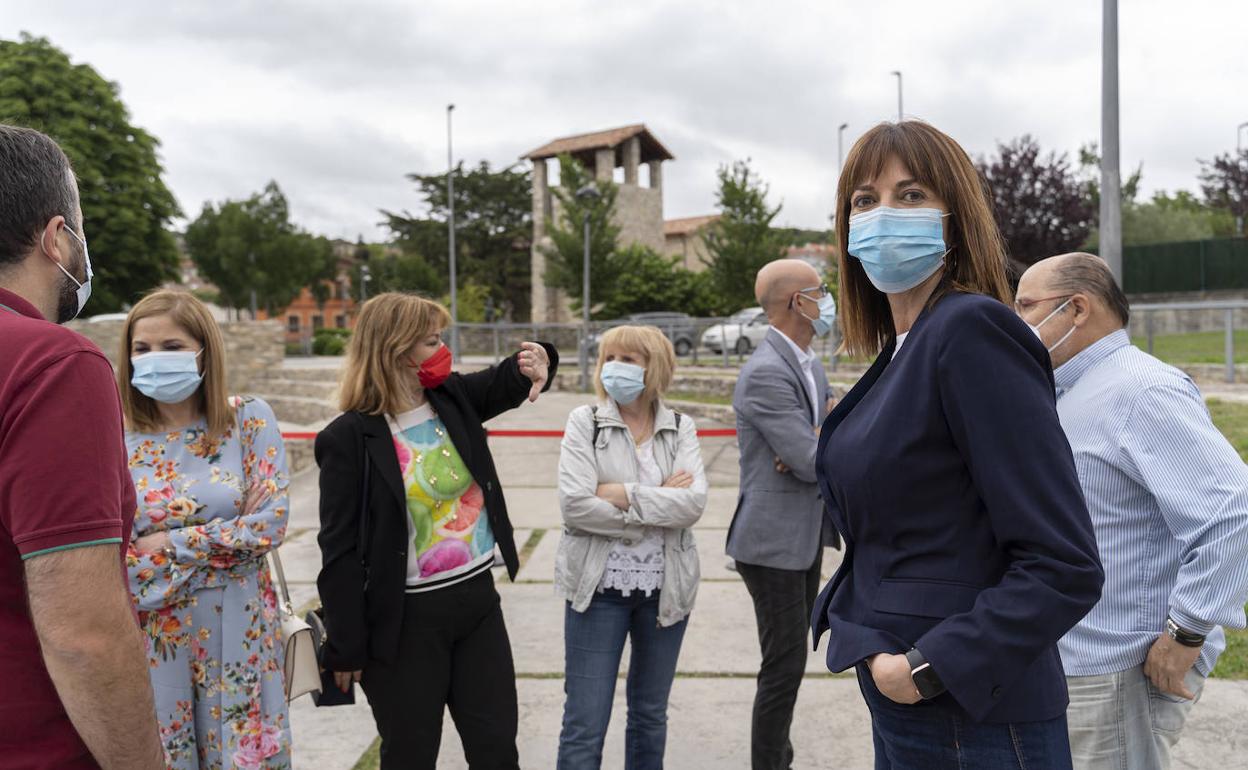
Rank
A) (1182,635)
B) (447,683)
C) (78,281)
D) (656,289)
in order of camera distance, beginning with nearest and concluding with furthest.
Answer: (78,281) → (1182,635) → (447,683) → (656,289)

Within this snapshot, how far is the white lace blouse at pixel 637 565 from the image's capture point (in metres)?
3.47

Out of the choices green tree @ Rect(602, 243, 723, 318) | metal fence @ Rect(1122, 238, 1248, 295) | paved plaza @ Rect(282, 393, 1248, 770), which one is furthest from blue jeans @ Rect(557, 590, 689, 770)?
green tree @ Rect(602, 243, 723, 318)

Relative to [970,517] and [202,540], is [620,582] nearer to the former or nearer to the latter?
[202,540]

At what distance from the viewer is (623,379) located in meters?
3.72

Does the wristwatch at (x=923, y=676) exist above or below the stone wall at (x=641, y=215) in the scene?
below

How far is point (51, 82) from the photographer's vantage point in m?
37.8

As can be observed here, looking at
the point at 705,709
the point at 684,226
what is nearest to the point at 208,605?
the point at 705,709

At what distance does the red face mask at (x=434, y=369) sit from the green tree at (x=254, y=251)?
5739cm

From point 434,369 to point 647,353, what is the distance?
3.02 ft

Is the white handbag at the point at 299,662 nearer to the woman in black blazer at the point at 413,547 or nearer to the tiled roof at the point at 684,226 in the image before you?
the woman in black blazer at the point at 413,547

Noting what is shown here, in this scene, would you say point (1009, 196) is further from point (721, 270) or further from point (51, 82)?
point (51, 82)

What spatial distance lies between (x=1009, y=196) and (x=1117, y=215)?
2214 centimetres

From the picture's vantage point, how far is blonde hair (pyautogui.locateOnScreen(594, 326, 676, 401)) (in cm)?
381

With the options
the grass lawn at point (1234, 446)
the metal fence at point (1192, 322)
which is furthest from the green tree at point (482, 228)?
the grass lawn at point (1234, 446)
